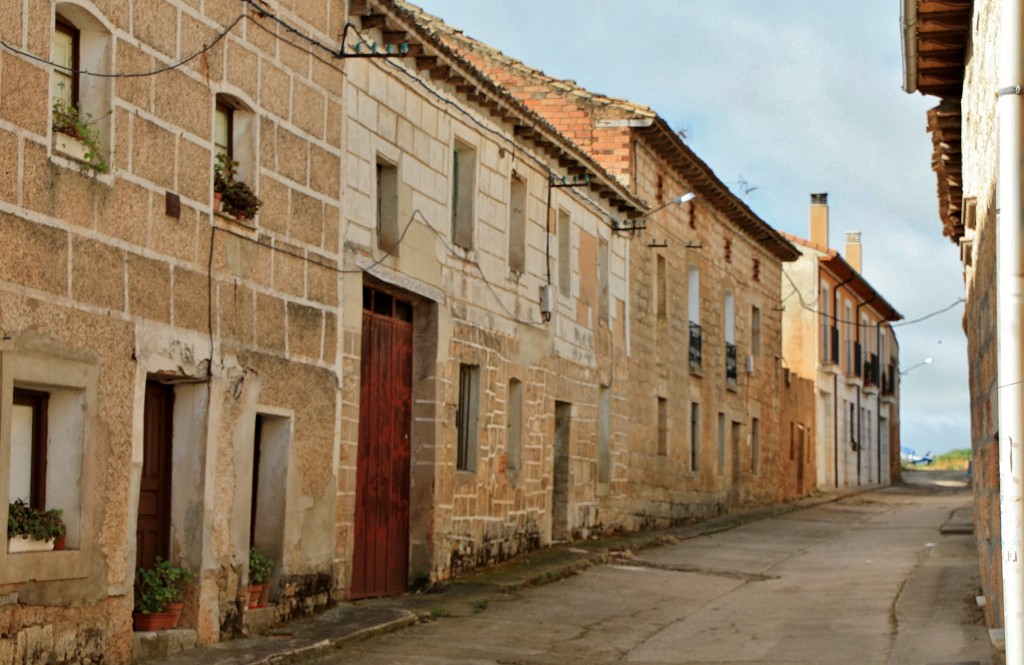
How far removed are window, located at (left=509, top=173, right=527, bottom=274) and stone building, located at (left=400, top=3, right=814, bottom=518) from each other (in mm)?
3433

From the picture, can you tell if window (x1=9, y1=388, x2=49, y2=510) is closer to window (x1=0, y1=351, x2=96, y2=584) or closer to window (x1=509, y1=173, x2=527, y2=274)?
window (x1=0, y1=351, x2=96, y2=584)

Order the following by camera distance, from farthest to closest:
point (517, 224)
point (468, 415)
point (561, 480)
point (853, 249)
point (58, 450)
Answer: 1. point (853, 249)
2. point (561, 480)
3. point (517, 224)
4. point (468, 415)
5. point (58, 450)

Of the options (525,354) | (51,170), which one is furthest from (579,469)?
(51,170)

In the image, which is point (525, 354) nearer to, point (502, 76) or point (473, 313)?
point (473, 313)

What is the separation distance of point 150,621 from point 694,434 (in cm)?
1860

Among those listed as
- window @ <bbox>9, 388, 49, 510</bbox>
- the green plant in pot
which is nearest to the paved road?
the green plant in pot

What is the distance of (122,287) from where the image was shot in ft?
33.5

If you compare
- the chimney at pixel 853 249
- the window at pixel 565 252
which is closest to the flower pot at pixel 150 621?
the window at pixel 565 252

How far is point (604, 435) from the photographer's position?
2275 centimetres

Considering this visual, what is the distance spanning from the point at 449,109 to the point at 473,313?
2249mm

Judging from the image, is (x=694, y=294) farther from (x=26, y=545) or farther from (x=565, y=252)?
(x=26, y=545)

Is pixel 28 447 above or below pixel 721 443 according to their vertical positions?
below

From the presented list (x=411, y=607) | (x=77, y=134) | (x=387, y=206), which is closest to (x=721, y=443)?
(x=387, y=206)

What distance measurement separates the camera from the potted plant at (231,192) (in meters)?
11.7
